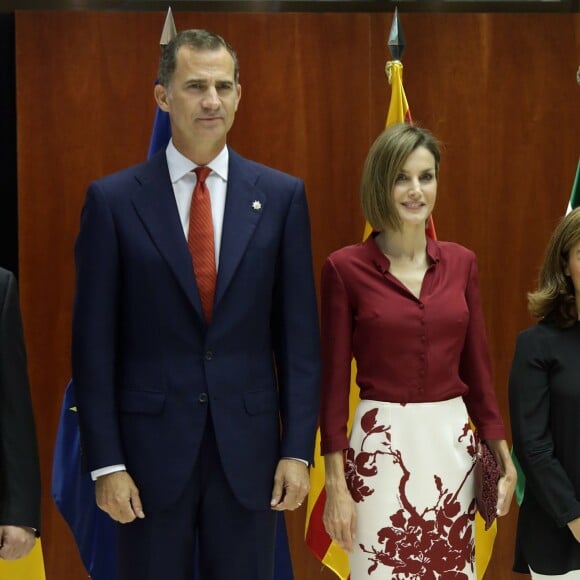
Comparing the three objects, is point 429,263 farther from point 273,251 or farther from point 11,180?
point 11,180

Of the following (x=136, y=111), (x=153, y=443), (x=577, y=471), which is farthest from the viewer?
(x=136, y=111)

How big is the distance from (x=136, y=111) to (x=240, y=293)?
1.77 meters

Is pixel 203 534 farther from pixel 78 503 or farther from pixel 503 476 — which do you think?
pixel 78 503

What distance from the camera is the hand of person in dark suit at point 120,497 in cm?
233

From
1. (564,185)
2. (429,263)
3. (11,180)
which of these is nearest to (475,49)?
(564,185)

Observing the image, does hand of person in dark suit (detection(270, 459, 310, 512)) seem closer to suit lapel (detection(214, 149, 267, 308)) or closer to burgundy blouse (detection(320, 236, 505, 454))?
burgundy blouse (detection(320, 236, 505, 454))

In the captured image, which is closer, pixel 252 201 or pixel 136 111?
pixel 252 201

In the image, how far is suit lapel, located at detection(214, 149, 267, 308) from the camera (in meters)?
2.38

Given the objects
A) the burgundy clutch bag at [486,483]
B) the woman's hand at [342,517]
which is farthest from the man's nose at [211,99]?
the burgundy clutch bag at [486,483]

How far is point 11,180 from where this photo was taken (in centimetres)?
402

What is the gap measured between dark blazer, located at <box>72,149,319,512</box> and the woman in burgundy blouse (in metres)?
0.22

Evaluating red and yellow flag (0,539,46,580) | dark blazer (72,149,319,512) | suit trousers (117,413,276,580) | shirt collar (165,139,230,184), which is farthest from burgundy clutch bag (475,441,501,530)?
red and yellow flag (0,539,46,580)

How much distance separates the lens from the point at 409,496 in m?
2.59

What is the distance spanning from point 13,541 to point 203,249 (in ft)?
2.53
